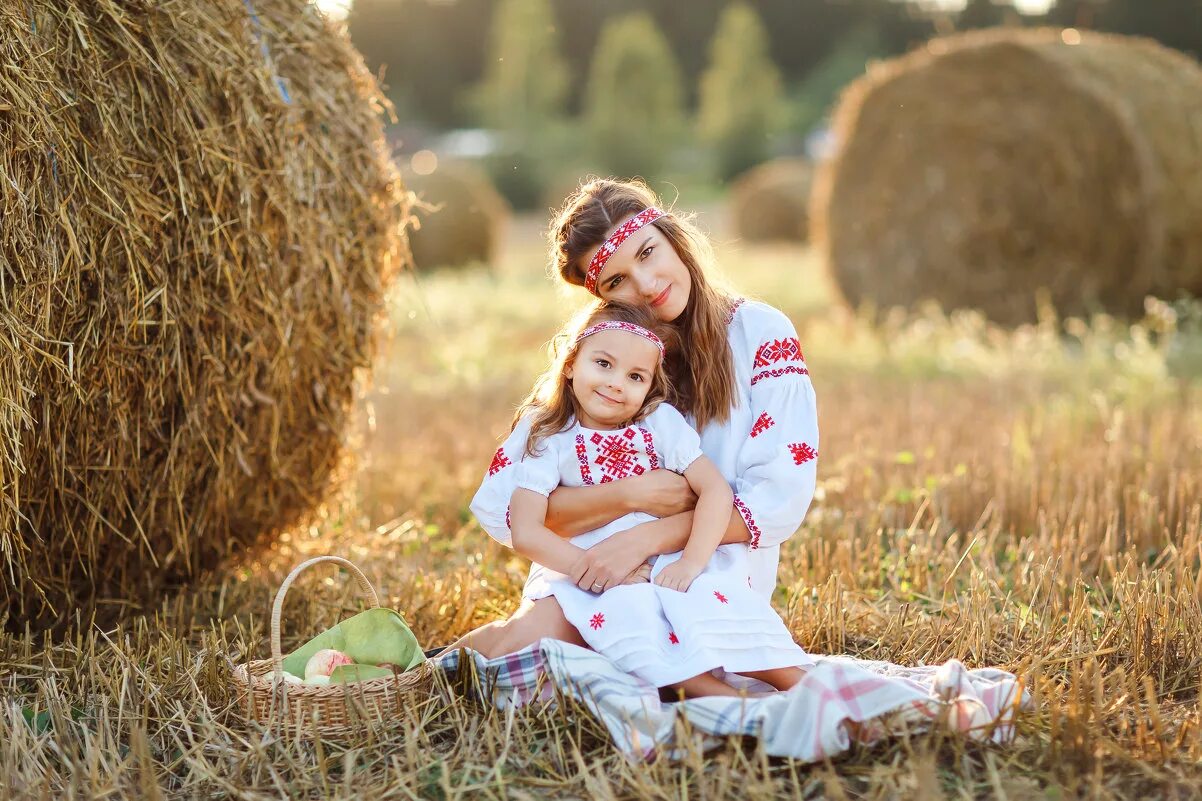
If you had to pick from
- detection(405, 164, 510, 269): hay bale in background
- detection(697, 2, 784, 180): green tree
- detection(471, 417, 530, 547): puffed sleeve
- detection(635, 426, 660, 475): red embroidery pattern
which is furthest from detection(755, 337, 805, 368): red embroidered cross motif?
detection(697, 2, 784, 180): green tree

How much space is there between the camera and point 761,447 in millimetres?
2826

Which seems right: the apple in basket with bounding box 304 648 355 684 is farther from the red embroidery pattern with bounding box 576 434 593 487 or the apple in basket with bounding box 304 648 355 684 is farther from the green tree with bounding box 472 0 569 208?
the green tree with bounding box 472 0 569 208

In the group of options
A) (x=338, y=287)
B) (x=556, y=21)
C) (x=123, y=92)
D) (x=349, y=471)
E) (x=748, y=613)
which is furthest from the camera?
(x=556, y=21)

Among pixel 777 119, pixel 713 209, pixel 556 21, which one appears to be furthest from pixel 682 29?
pixel 713 209

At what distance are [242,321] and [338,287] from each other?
13.3 inches

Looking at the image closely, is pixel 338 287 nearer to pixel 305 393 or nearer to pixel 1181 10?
pixel 305 393

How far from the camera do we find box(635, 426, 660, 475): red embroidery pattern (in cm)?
277

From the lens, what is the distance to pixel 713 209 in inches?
1033

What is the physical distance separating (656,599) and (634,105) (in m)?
34.7

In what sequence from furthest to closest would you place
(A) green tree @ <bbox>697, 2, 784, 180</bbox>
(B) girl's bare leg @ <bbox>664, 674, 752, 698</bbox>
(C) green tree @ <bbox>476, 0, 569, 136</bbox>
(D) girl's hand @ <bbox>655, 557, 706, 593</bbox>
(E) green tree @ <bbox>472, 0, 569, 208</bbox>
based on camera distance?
(C) green tree @ <bbox>476, 0, 569, 136</bbox> < (E) green tree @ <bbox>472, 0, 569, 208</bbox> < (A) green tree @ <bbox>697, 2, 784, 180</bbox> < (D) girl's hand @ <bbox>655, 557, 706, 593</bbox> < (B) girl's bare leg @ <bbox>664, 674, 752, 698</bbox>

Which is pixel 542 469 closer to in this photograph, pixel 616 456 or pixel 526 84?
pixel 616 456

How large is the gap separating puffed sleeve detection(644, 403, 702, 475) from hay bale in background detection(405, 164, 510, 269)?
1284 cm

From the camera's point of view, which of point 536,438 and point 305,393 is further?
point 305,393

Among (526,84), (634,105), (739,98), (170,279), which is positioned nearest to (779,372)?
(170,279)
